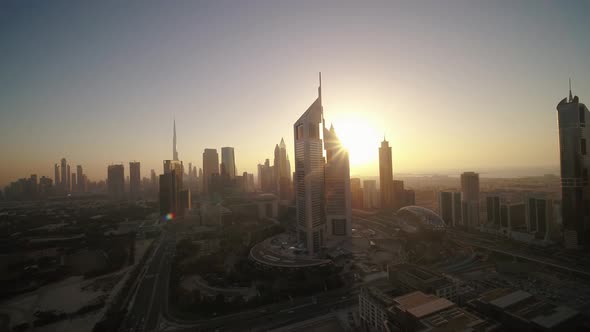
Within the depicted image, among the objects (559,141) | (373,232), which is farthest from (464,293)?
(559,141)

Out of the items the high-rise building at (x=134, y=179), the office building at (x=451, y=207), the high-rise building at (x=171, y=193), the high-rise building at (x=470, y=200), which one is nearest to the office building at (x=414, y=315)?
the high-rise building at (x=470, y=200)

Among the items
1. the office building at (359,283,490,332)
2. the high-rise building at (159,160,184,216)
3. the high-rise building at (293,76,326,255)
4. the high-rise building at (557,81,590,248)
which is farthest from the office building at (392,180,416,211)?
the high-rise building at (159,160,184,216)

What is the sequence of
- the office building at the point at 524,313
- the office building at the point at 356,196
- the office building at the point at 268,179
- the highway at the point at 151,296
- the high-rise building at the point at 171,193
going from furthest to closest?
the office building at the point at 268,179 → the office building at the point at 356,196 → the high-rise building at the point at 171,193 → the highway at the point at 151,296 → the office building at the point at 524,313

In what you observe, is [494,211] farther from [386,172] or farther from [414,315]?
[414,315]

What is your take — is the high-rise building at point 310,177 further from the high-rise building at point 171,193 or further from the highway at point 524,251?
the high-rise building at point 171,193

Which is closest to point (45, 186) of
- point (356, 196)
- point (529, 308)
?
point (356, 196)

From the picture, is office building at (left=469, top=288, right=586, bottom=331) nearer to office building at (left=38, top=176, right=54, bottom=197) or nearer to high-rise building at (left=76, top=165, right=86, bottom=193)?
office building at (left=38, top=176, right=54, bottom=197)

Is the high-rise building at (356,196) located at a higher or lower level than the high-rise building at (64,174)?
lower
